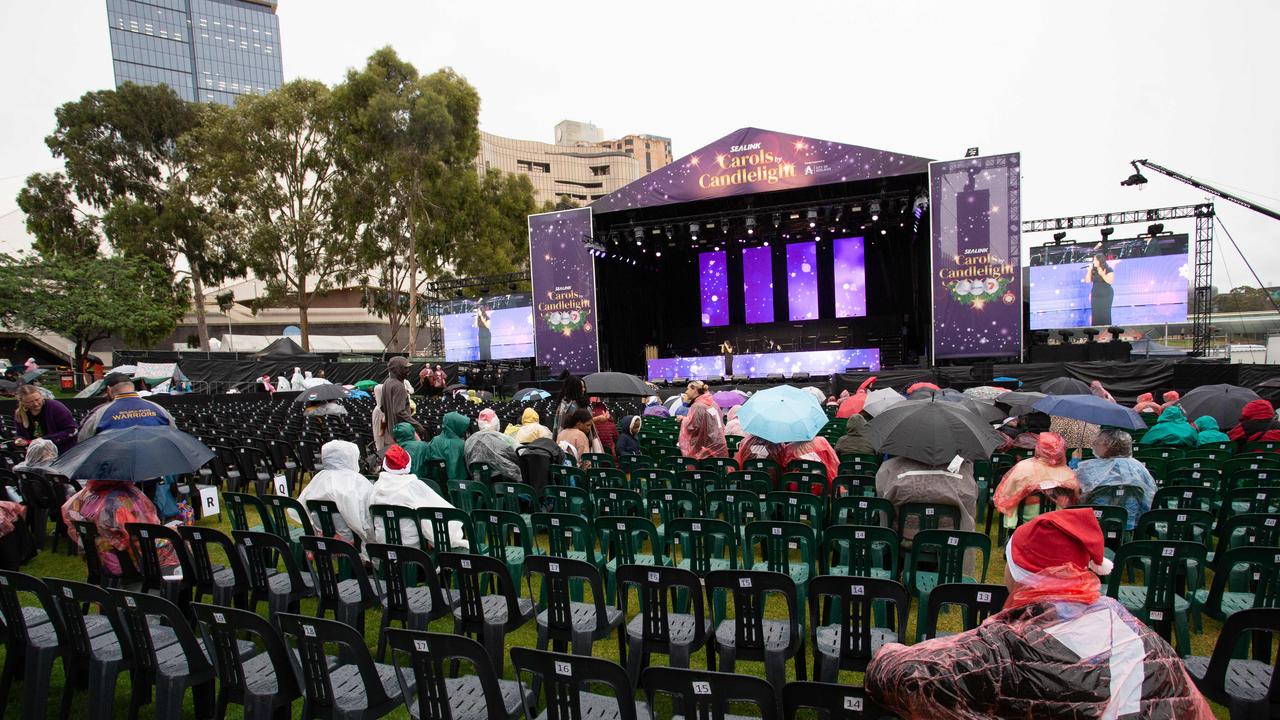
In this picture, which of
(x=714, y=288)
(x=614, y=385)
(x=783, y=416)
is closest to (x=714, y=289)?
(x=714, y=288)

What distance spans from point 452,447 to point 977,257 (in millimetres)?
14695

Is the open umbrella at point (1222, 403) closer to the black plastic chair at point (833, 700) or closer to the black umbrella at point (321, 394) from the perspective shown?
the black plastic chair at point (833, 700)

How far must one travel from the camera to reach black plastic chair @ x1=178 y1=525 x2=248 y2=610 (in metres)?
3.45

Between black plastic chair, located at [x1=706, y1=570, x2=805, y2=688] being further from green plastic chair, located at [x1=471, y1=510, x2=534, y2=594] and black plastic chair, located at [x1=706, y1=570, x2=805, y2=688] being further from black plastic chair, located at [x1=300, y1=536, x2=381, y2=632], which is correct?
black plastic chair, located at [x1=300, y1=536, x2=381, y2=632]

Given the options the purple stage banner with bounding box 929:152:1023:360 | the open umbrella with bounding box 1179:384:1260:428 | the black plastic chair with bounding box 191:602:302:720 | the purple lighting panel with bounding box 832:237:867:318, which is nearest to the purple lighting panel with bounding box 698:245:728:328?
the purple lighting panel with bounding box 832:237:867:318

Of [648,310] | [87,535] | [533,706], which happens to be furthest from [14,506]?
[648,310]

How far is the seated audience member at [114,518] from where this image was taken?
3.73 metres

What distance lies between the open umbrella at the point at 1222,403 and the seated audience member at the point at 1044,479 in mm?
4768

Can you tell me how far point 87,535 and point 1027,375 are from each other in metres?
17.6

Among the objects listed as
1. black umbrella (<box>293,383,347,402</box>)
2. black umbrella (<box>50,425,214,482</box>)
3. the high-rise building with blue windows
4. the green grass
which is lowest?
the green grass

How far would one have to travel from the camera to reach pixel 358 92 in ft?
80.4

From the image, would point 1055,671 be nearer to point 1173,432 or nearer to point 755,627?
point 755,627

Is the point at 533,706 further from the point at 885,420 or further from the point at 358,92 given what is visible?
the point at 358,92

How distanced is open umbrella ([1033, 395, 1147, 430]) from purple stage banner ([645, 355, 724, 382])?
46.8 feet
